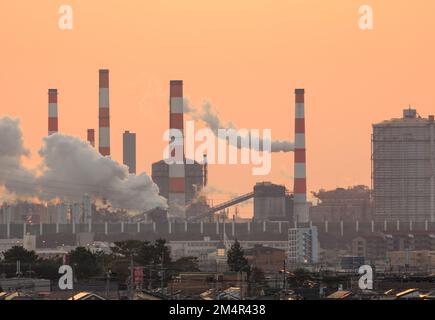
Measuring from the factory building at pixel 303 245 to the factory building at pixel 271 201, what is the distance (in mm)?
18236

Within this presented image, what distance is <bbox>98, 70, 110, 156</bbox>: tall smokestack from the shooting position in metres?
120

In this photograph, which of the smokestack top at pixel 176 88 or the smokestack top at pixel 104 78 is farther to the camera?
the smokestack top at pixel 104 78

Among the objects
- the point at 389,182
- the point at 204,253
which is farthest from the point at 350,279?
the point at 389,182

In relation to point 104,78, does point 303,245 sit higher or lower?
lower

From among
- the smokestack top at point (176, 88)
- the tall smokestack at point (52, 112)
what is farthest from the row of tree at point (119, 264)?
the tall smokestack at point (52, 112)

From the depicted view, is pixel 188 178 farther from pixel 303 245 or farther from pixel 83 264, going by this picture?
pixel 83 264

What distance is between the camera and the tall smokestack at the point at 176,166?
118m

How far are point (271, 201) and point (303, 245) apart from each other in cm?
2180

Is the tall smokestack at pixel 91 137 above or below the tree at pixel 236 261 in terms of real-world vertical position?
above

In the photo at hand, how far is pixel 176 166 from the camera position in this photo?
122 metres

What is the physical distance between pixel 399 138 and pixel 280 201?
18.2 metres

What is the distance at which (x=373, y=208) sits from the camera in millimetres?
154625

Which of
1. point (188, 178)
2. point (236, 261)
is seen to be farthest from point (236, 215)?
point (236, 261)

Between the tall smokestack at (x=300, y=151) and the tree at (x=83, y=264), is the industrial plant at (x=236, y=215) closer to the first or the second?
the tall smokestack at (x=300, y=151)
